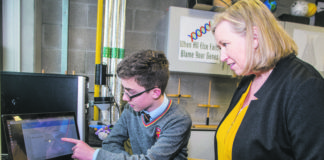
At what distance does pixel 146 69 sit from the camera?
87 centimetres

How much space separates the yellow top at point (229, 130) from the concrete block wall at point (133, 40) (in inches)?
44.1

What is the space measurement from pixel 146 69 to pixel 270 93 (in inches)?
20.3

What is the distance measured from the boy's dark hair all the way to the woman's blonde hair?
0.38m

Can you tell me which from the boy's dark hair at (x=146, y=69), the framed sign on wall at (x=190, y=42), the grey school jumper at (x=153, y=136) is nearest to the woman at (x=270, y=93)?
the grey school jumper at (x=153, y=136)

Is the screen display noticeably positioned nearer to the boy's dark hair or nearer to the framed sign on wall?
the boy's dark hair

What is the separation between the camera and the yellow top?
28.6 inches

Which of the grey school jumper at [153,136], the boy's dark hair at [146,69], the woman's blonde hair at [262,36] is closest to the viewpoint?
the woman's blonde hair at [262,36]

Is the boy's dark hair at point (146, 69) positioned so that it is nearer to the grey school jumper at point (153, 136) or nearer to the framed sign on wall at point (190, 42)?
the grey school jumper at point (153, 136)

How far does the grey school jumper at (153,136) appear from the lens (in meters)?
0.75

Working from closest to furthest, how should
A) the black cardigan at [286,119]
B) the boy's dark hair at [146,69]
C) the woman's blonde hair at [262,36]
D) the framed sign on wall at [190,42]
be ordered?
the black cardigan at [286,119]
the woman's blonde hair at [262,36]
the boy's dark hair at [146,69]
the framed sign on wall at [190,42]

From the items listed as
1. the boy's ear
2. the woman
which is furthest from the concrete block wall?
the woman

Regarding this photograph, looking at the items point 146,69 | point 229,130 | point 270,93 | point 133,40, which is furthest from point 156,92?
point 133,40

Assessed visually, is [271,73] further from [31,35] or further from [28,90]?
[31,35]

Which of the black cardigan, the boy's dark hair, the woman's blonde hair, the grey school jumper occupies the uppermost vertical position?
the woman's blonde hair
